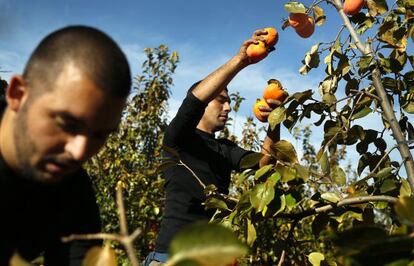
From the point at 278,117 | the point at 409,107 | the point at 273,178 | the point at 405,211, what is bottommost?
the point at 405,211

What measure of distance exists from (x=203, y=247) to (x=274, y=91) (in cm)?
188

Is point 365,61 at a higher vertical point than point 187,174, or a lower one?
higher

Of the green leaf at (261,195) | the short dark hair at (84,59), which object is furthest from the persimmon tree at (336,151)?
the short dark hair at (84,59)

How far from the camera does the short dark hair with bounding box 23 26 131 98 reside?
113cm

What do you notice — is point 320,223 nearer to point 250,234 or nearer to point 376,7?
point 250,234

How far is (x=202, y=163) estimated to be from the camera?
2.80 meters

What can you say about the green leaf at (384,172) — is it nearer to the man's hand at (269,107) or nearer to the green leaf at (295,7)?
the man's hand at (269,107)

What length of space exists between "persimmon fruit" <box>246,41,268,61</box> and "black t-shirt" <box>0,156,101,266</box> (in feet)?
4.16

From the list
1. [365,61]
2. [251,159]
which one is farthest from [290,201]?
[365,61]

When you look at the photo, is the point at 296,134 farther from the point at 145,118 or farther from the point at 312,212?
the point at 312,212

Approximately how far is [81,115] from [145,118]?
6.34 metres

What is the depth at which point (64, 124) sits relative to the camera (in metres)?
1.11

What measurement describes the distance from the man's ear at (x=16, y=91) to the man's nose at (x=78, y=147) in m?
0.23

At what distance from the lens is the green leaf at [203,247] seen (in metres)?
0.56
